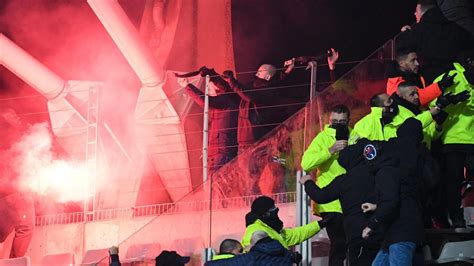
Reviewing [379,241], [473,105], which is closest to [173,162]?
[473,105]

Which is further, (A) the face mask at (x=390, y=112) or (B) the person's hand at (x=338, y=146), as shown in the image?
(B) the person's hand at (x=338, y=146)

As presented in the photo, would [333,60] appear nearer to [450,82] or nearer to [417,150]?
[450,82]

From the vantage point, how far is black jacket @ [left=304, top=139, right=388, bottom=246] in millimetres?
6953

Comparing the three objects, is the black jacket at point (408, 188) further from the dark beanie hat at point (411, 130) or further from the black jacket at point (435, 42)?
the black jacket at point (435, 42)

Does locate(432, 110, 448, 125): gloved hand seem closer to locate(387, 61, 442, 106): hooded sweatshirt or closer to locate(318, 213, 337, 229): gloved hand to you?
locate(387, 61, 442, 106): hooded sweatshirt

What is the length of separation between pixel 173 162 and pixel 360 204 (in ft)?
20.1

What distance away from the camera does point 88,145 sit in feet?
42.7

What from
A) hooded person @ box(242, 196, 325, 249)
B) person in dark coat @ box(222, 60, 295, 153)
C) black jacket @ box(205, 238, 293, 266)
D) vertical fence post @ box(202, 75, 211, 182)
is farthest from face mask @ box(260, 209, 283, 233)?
person in dark coat @ box(222, 60, 295, 153)

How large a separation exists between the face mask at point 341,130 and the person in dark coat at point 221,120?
4213 millimetres

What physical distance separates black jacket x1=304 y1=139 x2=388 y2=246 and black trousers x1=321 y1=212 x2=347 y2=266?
49 cm

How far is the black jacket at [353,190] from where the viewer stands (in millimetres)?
6953

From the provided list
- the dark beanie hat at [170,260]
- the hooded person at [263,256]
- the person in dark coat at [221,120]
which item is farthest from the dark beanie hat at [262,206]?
the person in dark coat at [221,120]

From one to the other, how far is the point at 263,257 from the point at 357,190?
722 millimetres

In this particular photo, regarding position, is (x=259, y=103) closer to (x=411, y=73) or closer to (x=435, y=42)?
(x=435, y=42)
